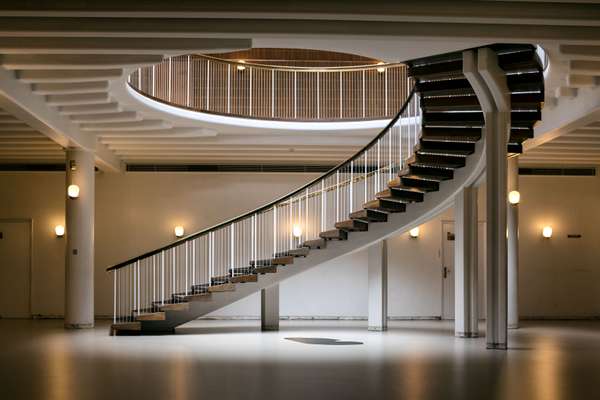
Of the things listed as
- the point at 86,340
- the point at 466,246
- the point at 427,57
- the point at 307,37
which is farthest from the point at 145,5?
the point at 466,246

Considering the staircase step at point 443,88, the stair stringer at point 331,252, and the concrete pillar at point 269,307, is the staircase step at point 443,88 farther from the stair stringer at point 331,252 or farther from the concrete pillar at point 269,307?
the concrete pillar at point 269,307

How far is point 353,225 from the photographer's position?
48.0 feet

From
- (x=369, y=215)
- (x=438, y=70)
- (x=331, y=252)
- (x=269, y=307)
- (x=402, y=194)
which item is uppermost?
(x=438, y=70)

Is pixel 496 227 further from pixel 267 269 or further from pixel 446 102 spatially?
pixel 267 269

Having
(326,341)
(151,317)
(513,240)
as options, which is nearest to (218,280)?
(151,317)

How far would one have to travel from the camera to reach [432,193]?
1451 cm

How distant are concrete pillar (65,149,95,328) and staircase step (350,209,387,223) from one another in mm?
5291

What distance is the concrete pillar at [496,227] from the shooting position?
1209 cm

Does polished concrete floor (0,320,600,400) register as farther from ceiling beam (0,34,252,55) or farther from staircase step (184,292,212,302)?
ceiling beam (0,34,252,55)

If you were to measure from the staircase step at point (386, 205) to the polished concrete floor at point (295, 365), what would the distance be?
2.06 metres

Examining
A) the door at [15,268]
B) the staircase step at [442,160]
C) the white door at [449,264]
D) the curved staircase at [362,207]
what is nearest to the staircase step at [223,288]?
the curved staircase at [362,207]

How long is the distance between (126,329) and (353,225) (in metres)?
4.12

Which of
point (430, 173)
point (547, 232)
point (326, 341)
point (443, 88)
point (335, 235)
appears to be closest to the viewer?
point (443, 88)

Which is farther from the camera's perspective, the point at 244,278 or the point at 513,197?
the point at 513,197
